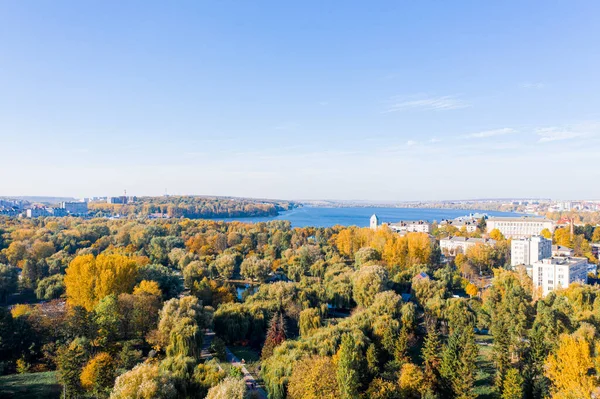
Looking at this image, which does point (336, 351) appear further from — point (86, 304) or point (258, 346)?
point (86, 304)

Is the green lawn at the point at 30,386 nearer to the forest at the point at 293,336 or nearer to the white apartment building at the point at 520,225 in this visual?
the forest at the point at 293,336

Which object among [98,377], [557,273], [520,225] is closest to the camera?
[98,377]

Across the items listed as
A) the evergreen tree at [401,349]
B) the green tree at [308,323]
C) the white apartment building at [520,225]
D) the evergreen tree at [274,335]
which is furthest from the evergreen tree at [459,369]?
the white apartment building at [520,225]

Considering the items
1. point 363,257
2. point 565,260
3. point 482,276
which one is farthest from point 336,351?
point 482,276

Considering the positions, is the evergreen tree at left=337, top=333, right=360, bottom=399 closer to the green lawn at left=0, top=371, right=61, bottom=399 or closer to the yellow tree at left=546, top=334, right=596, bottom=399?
the yellow tree at left=546, top=334, right=596, bottom=399

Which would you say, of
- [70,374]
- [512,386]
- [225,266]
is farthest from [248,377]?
[225,266]

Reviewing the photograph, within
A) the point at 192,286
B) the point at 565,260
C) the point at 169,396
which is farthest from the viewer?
the point at 565,260

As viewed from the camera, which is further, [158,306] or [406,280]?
[406,280]

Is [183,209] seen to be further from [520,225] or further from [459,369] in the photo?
[459,369]
